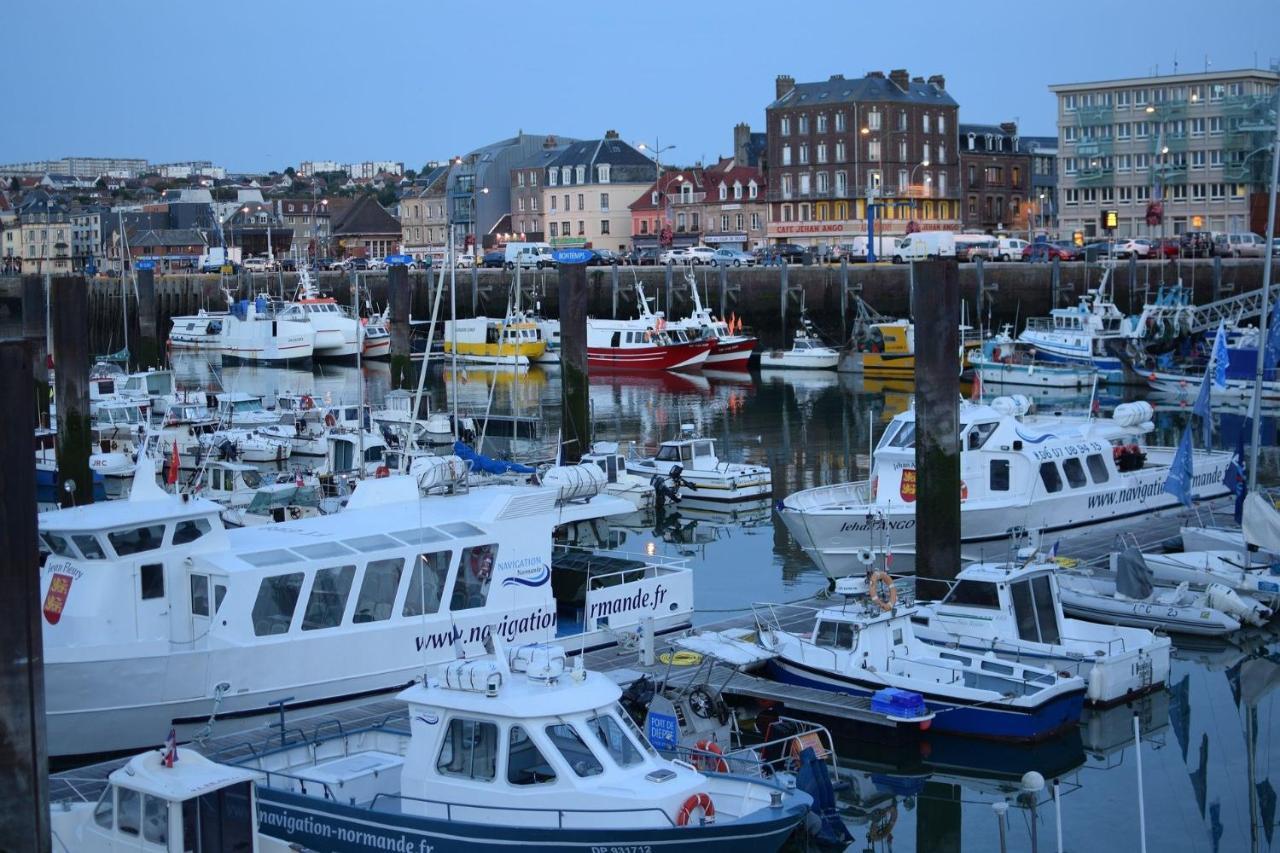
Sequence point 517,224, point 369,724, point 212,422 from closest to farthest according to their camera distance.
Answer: point 369,724, point 212,422, point 517,224

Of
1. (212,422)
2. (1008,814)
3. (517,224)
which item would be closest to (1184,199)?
(517,224)

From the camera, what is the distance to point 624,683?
1767cm

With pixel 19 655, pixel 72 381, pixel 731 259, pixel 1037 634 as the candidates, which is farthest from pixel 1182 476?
Result: pixel 731 259

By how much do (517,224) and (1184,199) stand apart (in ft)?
142

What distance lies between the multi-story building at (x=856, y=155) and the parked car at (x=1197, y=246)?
2269 centimetres

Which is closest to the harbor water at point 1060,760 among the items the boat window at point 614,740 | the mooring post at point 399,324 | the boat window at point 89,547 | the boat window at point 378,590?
the boat window at point 614,740

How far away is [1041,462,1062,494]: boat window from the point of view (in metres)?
27.2

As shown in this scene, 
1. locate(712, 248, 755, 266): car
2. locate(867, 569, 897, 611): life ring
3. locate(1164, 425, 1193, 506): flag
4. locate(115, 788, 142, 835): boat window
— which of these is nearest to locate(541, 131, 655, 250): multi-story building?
locate(712, 248, 755, 266): car

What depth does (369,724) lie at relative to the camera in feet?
54.0

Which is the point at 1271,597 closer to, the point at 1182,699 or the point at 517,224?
the point at 1182,699

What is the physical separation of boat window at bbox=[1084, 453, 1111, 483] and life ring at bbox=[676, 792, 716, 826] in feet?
53.4

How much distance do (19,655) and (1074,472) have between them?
20.1 meters

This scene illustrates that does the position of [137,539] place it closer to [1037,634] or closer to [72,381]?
[1037,634]

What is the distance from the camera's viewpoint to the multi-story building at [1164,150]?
272ft
